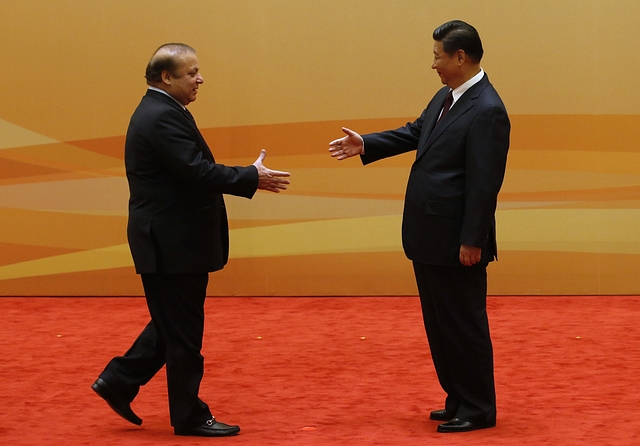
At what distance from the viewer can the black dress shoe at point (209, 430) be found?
3416 mm

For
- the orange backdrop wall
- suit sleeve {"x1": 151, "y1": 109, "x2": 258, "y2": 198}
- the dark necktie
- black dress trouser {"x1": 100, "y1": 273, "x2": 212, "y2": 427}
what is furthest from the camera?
the orange backdrop wall

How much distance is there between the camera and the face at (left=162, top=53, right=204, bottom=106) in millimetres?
3391

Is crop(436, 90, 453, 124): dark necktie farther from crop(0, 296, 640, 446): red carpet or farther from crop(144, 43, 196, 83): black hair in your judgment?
crop(0, 296, 640, 446): red carpet

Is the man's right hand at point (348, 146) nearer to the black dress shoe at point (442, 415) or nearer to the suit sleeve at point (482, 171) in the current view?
the suit sleeve at point (482, 171)

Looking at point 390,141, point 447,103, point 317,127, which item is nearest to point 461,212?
point 447,103

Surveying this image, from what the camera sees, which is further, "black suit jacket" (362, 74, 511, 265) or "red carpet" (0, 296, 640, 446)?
"red carpet" (0, 296, 640, 446)

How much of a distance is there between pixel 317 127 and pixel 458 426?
3127 mm

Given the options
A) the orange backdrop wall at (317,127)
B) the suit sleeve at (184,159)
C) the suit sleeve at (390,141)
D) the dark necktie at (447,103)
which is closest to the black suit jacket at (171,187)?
the suit sleeve at (184,159)

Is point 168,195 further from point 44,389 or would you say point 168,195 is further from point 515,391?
point 515,391

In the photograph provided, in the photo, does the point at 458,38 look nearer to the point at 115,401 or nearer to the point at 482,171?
the point at 482,171

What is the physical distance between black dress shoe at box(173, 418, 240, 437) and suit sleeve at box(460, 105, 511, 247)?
3.45 ft

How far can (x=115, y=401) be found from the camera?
11.5 ft

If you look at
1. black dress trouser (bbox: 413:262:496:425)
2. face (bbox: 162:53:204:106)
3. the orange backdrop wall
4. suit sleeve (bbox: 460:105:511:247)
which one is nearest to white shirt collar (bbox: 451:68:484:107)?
suit sleeve (bbox: 460:105:511:247)

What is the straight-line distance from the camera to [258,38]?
6.17 metres
